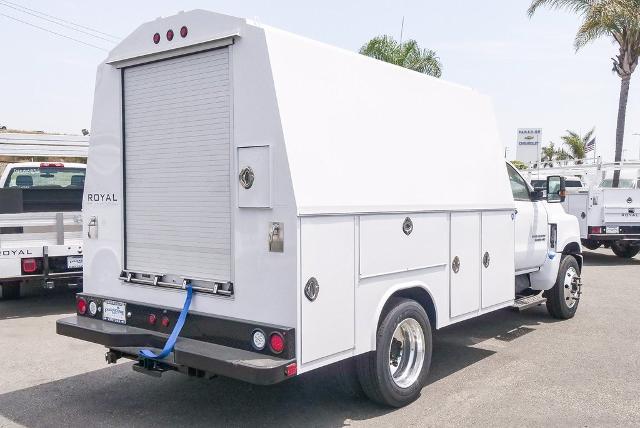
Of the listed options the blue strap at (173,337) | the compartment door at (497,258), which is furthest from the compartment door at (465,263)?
the blue strap at (173,337)

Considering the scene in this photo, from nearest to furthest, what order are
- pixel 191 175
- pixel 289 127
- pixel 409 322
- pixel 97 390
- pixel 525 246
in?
pixel 289 127
pixel 191 175
pixel 409 322
pixel 97 390
pixel 525 246

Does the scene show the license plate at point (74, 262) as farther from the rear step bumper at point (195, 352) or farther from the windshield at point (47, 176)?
the rear step bumper at point (195, 352)

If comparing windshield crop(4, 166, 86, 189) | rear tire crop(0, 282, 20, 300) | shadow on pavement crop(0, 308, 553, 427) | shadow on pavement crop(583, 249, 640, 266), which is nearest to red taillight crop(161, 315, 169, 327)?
shadow on pavement crop(0, 308, 553, 427)

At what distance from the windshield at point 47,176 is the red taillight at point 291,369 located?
801 cm

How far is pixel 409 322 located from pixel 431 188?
3.87 ft

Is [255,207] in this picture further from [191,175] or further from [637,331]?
[637,331]

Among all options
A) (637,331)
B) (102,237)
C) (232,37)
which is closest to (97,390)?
(102,237)

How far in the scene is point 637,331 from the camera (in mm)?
8250

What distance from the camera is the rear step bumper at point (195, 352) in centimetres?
412

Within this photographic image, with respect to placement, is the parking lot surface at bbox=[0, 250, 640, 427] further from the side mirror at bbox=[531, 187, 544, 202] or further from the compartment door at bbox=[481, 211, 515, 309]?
the side mirror at bbox=[531, 187, 544, 202]

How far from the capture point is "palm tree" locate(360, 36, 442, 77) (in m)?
22.4

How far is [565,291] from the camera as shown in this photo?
28.5 feet

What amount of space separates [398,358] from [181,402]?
1.85m

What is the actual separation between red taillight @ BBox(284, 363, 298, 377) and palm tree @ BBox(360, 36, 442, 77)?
1867cm
